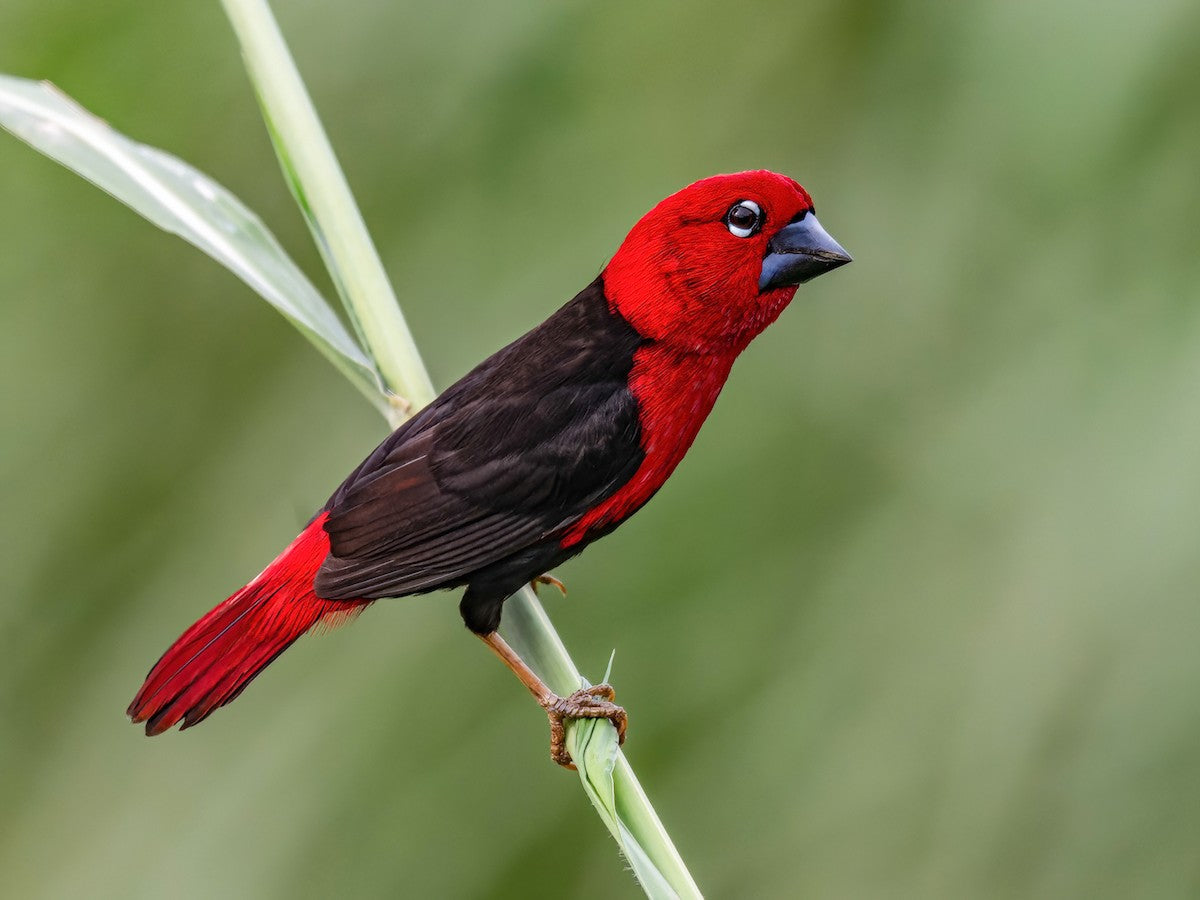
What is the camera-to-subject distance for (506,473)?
5.37 ft

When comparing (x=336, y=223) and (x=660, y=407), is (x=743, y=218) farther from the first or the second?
(x=336, y=223)

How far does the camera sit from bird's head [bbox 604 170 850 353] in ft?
4.91

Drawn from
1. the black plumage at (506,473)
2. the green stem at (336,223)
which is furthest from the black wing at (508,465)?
the green stem at (336,223)

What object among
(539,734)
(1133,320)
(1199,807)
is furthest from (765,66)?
(1199,807)

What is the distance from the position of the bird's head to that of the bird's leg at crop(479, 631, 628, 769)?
0.45m

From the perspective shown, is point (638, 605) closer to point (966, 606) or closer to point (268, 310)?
point (966, 606)

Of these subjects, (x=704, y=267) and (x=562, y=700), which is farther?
(x=562, y=700)

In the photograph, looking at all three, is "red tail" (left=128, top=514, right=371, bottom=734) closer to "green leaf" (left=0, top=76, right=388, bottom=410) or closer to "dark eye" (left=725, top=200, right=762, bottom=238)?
"green leaf" (left=0, top=76, right=388, bottom=410)

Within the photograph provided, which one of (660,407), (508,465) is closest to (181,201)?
(508,465)

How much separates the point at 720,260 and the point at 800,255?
10 cm

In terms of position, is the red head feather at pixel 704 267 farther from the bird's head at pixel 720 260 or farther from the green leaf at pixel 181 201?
the green leaf at pixel 181 201

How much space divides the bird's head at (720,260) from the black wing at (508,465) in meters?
0.06

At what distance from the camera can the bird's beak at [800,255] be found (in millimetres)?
1460

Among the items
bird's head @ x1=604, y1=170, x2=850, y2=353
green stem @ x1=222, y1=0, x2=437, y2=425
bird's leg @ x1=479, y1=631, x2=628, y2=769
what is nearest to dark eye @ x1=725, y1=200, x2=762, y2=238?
bird's head @ x1=604, y1=170, x2=850, y2=353
